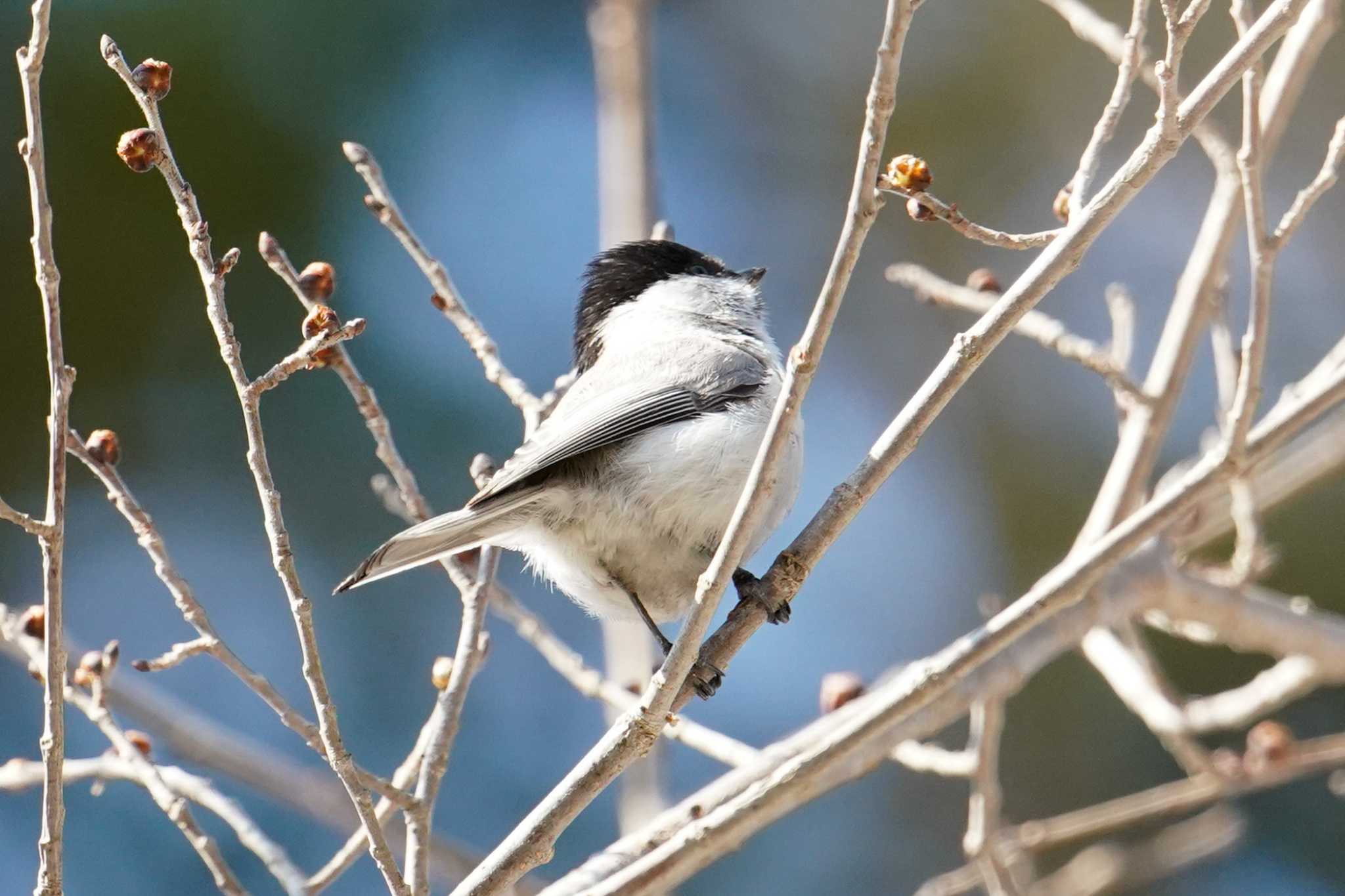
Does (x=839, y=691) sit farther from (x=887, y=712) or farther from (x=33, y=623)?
(x=33, y=623)

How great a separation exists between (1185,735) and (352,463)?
3808 millimetres

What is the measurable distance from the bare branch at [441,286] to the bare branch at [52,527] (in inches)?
41.3

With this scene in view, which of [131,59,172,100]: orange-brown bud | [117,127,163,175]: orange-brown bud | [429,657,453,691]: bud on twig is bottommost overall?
[429,657,453,691]: bud on twig

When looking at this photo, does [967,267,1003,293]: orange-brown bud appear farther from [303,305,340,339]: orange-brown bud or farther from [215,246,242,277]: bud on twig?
[215,246,242,277]: bud on twig

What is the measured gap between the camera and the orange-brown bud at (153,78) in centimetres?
219

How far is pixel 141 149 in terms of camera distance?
212 cm

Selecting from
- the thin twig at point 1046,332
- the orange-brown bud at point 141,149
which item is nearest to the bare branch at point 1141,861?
the thin twig at point 1046,332

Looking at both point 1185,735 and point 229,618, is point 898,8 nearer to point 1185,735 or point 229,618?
point 1185,735

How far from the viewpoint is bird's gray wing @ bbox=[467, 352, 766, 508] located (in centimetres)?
303

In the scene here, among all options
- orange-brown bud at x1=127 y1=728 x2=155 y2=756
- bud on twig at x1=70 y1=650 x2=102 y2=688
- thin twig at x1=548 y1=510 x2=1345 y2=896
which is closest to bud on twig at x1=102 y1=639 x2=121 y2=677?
bud on twig at x1=70 y1=650 x2=102 y2=688

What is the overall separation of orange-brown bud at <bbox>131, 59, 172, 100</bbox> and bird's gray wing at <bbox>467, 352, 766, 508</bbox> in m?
1.07

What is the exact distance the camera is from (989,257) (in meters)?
6.79

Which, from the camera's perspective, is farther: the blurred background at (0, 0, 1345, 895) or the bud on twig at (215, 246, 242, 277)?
the blurred background at (0, 0, 1345, 895)

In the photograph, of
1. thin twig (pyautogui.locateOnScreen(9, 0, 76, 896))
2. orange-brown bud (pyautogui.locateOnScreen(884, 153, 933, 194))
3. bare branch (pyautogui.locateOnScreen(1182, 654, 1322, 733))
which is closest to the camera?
thin twig (pyautogui.locateOnScreen(9, 0, 76, 896))
